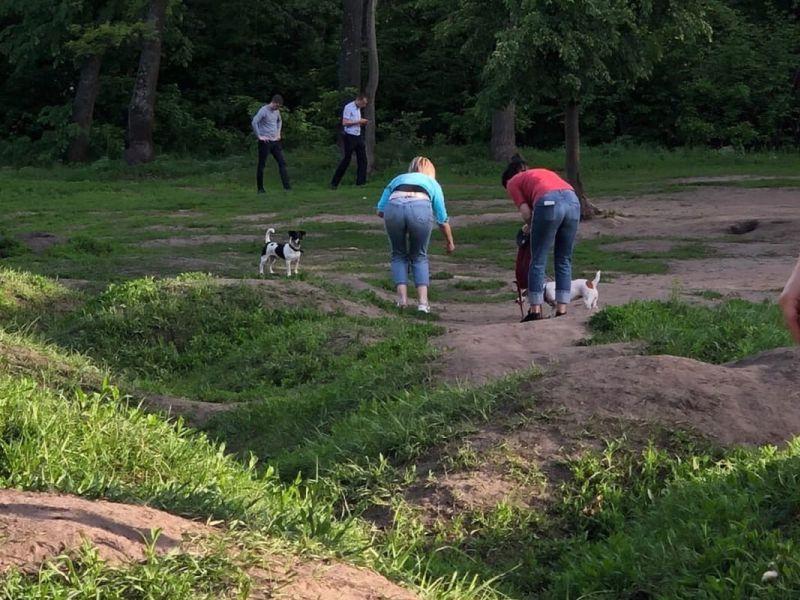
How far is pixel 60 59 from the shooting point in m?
33.3

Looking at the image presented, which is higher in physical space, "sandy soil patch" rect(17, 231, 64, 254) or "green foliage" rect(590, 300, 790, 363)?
"green foliage" rect(590, 300, 790, 363)

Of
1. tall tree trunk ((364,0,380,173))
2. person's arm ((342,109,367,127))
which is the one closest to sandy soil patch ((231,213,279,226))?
person's arm ((342,109,367,127))

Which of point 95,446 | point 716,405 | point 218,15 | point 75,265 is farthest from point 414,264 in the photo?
point 218,15

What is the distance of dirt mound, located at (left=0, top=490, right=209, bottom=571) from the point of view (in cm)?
408

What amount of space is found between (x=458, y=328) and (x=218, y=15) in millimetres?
26843

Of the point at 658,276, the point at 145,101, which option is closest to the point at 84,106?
the point at 145,101

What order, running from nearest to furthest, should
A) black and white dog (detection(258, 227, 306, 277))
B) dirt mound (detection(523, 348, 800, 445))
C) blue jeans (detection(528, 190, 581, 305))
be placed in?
dirt mound (detection(523, 348, 800, 445))
blue jeans (detection(528, 190, 581, 305))
black and white dog (detection(258, 227, 306, 277))

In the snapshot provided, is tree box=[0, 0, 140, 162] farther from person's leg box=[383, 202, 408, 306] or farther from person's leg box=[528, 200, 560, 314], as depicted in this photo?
person's leg box=[528, 200, 560, 314]

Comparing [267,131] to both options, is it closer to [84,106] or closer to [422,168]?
[84,106]

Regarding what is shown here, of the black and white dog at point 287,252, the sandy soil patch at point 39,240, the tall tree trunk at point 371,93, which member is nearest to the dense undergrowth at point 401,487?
the black and white dog at point 287,252

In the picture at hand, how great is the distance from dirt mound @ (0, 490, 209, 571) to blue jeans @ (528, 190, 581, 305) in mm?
7180

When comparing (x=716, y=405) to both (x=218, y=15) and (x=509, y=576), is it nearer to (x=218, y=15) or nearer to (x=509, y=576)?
(x=509, y=576)

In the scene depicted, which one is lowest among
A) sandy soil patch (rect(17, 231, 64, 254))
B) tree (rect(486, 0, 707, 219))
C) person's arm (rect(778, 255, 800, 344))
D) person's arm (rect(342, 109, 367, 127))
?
sandy soil patch (rect(17, 231, 64, 254))

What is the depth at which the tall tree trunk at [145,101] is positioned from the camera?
30969mm
